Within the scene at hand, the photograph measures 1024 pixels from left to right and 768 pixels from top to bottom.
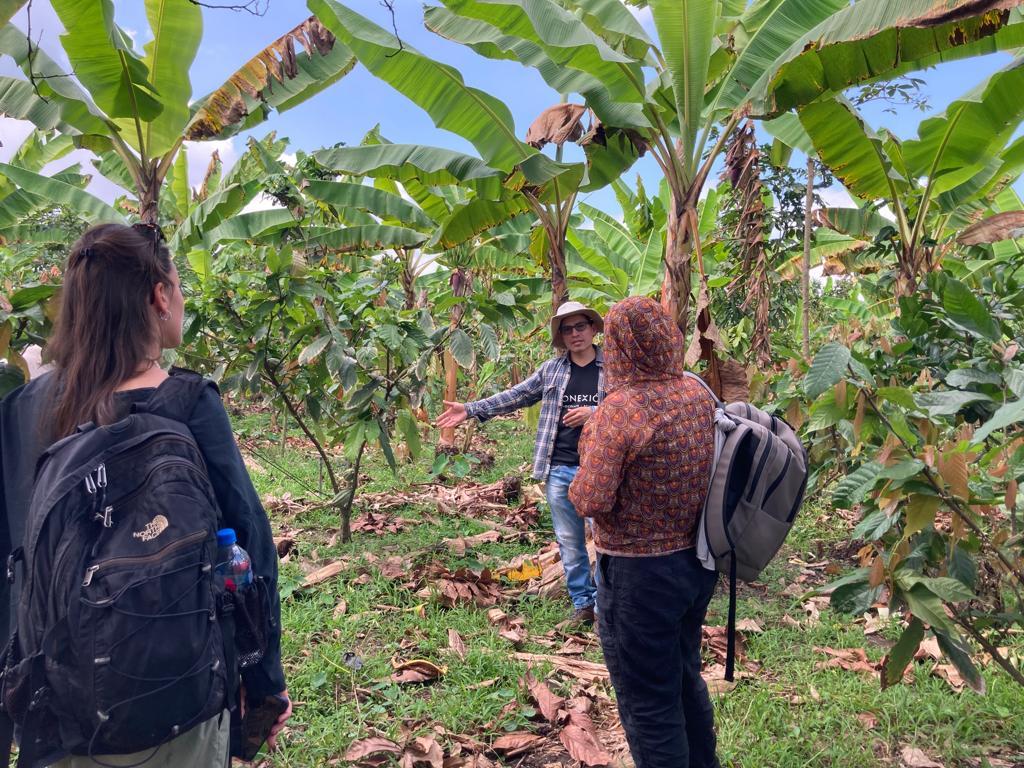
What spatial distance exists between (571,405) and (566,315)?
51 centimetres

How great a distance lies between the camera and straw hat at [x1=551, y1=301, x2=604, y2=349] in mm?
4059

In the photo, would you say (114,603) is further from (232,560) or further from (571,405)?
(571,405)

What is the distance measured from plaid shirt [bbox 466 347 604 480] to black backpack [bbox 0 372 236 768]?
264 centimetres

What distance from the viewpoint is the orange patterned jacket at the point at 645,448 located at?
220 cm

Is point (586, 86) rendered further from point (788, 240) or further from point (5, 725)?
point (5, 725)

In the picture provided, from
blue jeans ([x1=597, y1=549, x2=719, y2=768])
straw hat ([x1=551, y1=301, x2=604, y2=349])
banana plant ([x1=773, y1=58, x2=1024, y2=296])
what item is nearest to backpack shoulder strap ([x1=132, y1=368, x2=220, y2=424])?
blue jeans ([x1=597, y1=549, x2=719, y2=768])

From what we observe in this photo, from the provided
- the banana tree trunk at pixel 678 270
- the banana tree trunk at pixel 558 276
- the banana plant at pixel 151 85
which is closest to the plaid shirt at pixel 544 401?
the banana tree trunk at pixel 678 270

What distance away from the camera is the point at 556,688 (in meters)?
3.48

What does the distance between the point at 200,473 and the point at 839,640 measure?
11.9 feet

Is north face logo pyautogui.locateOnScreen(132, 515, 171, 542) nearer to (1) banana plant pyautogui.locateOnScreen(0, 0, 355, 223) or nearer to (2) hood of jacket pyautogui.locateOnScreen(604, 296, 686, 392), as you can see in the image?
(2) hood of jacket pyautogui.locateOnScreen(604, 296, 686, 392)

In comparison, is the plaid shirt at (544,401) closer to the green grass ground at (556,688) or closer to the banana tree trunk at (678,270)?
the banana tree trunk at (678,270)

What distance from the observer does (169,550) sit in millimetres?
1386

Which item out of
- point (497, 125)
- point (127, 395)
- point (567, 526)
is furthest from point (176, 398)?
point (497, 125)

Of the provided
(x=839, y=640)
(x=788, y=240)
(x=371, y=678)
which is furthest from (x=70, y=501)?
(x=788, y=240)
